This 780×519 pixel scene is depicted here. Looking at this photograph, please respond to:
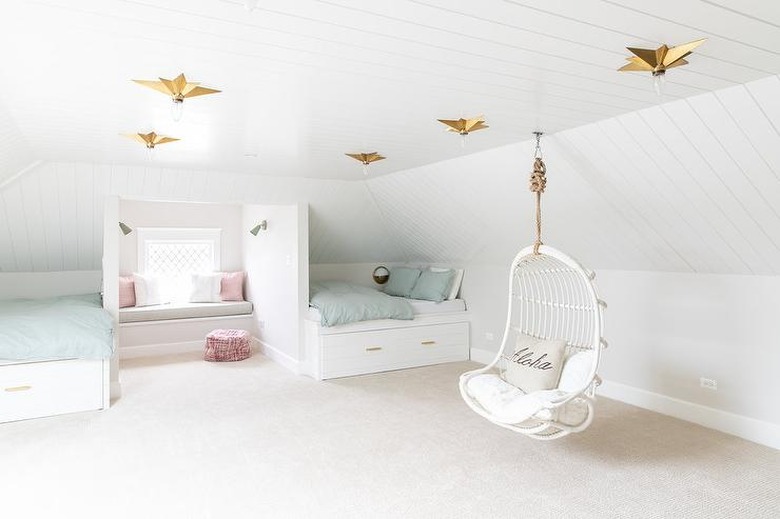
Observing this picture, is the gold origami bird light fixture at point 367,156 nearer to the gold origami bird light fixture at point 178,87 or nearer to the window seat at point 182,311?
the gold origami bird light fixture at point 178,87

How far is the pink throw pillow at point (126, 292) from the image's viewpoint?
6.27 metres

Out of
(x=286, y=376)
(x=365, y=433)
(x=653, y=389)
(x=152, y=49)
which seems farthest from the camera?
(x=286, y=376)

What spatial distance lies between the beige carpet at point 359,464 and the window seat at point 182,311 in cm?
181

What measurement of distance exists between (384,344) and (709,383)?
2884mm

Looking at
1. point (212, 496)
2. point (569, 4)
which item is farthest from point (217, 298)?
point (569, 4)

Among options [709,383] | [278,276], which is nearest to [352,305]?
[278,276]

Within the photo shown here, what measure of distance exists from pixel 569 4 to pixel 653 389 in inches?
137

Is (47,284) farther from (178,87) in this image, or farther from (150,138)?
(178,87)

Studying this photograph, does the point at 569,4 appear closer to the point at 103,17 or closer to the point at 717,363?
the point at 103,17

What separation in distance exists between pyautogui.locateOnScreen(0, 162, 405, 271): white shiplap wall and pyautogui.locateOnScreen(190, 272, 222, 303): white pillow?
1.17 metres

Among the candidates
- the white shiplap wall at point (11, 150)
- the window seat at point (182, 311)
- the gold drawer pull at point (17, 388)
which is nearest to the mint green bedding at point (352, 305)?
the window seat at point (182, 311)

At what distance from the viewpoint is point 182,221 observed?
6.93m

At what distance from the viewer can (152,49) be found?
6.74 feet

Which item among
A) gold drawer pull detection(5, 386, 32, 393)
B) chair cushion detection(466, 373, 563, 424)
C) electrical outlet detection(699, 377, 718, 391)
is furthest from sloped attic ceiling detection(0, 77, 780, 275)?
gold drawer pull detection(5, 386, 32, 393)
